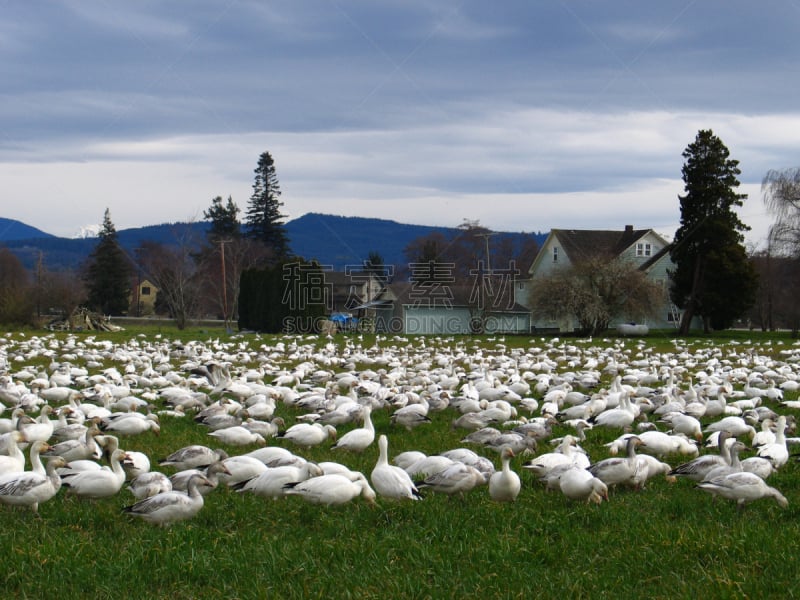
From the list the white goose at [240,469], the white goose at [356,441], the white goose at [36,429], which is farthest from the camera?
the white goose at [356,441]

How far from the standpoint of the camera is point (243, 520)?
24.5ft

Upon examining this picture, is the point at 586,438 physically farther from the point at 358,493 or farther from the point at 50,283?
the point at 50,283

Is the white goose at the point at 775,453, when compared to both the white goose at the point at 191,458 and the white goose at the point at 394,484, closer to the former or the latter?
the white goose at the point at 394,484

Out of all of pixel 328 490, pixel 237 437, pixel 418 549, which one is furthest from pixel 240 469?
→ pixel 418 549

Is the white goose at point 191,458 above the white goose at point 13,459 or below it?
below

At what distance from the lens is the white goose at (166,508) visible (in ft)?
23.4

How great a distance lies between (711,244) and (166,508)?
5284cm

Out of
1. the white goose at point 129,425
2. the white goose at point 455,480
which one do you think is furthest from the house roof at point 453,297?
the white goose at point 455,480

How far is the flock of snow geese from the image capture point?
795cm

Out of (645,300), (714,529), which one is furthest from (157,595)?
(645,300)

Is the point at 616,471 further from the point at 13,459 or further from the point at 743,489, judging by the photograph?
the point at 13,459

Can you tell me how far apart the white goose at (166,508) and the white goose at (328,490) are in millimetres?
914

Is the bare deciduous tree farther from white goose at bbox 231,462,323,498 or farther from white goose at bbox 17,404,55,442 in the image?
white goose at bbox 231,462,323,498

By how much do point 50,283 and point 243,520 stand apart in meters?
61.9
